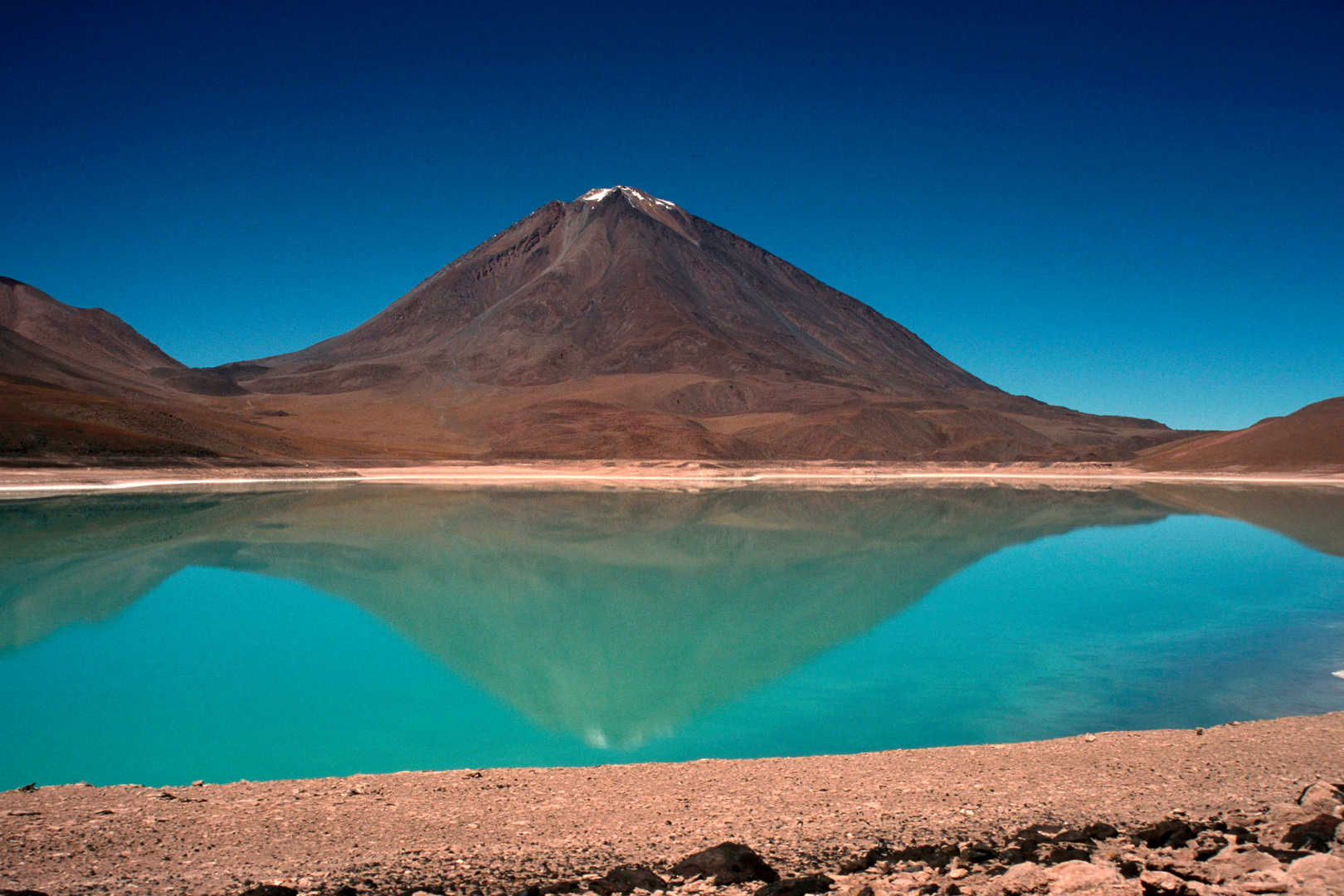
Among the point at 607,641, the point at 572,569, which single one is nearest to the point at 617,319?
the point at 572,569

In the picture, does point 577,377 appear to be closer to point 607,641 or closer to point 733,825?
point 607,641

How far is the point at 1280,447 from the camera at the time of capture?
60.9 m

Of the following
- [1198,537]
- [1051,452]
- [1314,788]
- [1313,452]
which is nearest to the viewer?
[1314,788]

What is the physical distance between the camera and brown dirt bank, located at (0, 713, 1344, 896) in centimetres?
413

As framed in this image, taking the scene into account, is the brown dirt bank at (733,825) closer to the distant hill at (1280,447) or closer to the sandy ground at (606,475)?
the sandy ground at (606,475)

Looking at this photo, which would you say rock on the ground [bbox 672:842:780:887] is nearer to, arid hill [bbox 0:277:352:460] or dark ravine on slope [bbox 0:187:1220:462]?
arid hill [bbox 0:277:352:460]

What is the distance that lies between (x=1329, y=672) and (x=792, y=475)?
4849 centimetres

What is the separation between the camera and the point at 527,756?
26.2 ft

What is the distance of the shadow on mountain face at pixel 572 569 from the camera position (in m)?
11.5

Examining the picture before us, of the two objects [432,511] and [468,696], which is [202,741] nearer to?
[468,696]

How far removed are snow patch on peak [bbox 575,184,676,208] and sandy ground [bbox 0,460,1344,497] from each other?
121m

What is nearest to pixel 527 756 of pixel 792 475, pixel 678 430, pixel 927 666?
pixel 927 666

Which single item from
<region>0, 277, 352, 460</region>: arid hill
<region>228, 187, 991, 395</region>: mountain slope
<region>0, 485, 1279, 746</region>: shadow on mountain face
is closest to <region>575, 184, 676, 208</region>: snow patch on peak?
<region>228, 187, 991, 395</region>: mountain slope

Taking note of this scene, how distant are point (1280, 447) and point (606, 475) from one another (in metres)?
50.9
